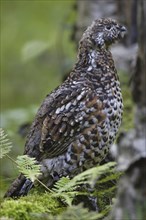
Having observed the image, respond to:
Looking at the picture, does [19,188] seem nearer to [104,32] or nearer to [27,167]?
[27,167]

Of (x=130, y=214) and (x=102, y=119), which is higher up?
(x=102, y=119)

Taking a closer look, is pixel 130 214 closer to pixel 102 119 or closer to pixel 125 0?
pixel 102 119

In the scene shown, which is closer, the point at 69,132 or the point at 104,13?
the point at 69,132

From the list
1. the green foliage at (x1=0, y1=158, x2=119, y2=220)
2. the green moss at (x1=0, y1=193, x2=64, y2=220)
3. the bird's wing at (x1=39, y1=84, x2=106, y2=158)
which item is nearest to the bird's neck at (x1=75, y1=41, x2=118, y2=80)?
the bird's wing at (x1=39, y1=84, x2=106, y2=158)

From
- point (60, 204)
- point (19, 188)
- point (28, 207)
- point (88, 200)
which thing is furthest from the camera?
point (19, 188)

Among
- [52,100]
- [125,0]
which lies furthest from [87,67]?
[125,0]

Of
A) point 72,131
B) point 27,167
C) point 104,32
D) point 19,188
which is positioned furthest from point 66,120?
point 27,167

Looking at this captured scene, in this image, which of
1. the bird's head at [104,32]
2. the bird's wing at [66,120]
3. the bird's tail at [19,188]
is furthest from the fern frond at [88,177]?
the bird's head at [104,32]
